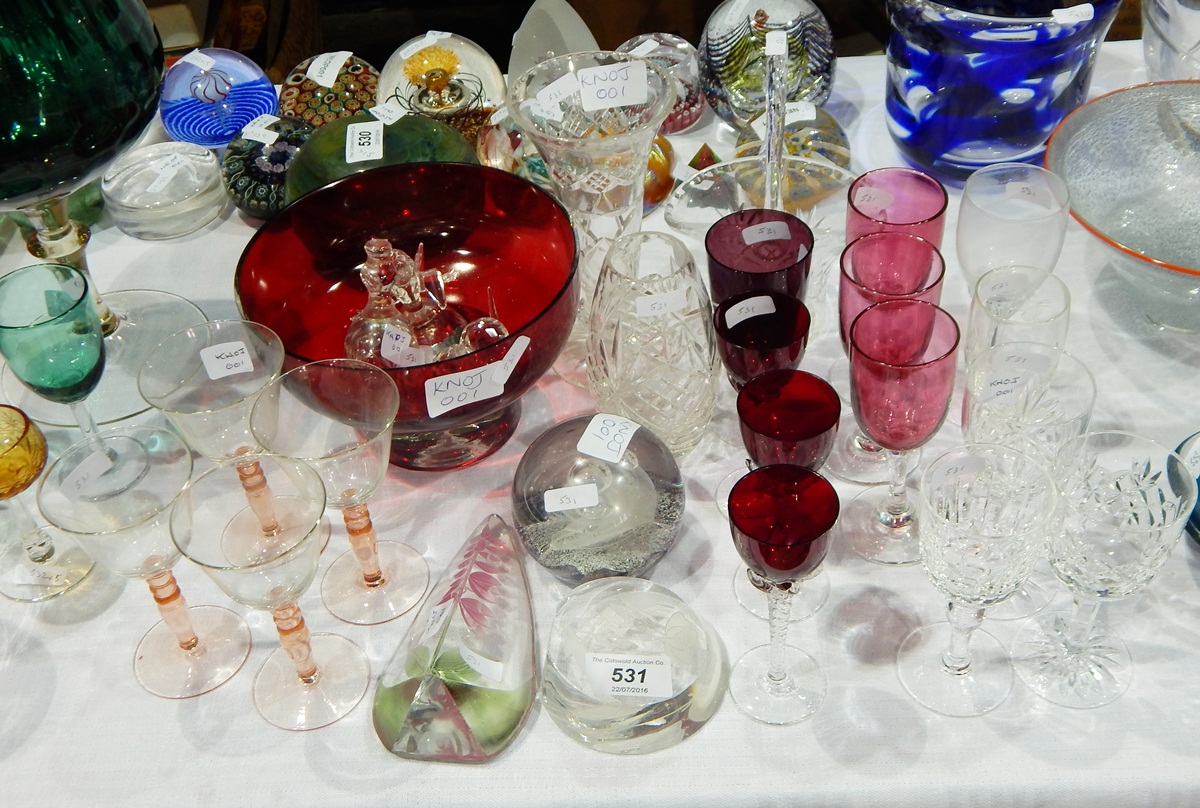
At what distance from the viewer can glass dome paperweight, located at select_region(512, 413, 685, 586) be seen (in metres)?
0.96

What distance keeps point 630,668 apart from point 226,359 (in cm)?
47

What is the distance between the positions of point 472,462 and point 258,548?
264 millimetres

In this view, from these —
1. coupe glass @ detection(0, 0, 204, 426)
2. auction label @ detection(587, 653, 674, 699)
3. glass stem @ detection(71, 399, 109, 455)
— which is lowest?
auction label @ detection(587, 653, 674, 699)

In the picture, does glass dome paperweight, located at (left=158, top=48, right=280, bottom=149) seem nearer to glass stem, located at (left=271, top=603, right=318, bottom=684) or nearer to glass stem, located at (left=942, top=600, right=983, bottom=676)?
glass stem, located at (left=271, top=603, right=318, bottom=684)

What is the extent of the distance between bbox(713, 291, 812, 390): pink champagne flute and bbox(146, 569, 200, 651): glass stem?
1.72 ft

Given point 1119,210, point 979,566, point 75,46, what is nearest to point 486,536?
point 979,566

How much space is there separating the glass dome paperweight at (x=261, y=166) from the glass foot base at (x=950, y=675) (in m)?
0.92

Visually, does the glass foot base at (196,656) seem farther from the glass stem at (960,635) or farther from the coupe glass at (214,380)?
the glass stem at (960,635)

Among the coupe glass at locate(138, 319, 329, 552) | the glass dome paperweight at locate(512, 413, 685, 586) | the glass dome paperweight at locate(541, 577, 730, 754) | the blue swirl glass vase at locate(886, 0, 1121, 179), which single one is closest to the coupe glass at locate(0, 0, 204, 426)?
the coupe glass at locate(138, 319, 329, 552)

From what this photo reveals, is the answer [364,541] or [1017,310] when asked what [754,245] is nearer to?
[1017,310]

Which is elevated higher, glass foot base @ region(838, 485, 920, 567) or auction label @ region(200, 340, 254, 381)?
auction label @ region(200, 340, 254, 381)

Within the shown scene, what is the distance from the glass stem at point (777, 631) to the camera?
836mm

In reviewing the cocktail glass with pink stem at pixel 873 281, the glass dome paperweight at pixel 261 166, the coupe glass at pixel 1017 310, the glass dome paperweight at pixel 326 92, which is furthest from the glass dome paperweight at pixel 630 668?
the glass dome paperweight at pixel 326 92

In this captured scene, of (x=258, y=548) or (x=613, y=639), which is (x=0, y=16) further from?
(x=613, y=639)
